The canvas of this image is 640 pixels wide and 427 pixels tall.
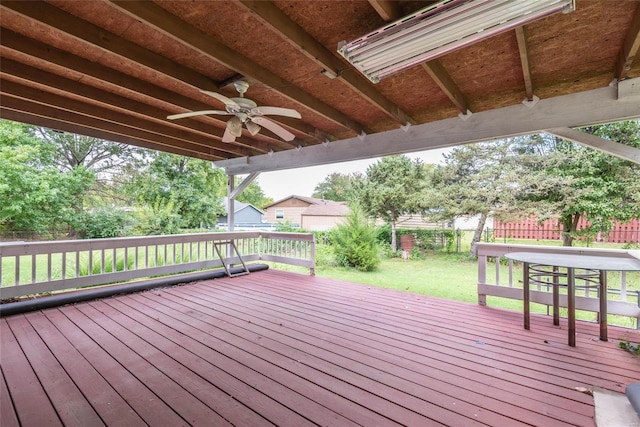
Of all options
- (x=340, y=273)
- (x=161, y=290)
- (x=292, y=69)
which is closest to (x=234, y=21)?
(x=292, y=69)

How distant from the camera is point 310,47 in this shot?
2.15 meters

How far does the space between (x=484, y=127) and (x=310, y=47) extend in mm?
2272

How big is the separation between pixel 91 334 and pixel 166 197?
29.3 feet

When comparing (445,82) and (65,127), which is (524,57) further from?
(65,127)

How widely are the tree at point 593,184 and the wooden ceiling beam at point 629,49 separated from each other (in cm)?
528

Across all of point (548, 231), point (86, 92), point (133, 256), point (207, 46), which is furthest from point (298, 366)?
point (548, 231)

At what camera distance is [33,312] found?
11.2ft

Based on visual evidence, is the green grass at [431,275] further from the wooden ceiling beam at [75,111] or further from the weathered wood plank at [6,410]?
the weathered wood plank at [6,410]

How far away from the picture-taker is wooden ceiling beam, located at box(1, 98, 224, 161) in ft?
11.0

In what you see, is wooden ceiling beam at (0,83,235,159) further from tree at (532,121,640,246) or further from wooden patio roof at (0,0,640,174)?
tree at (532,121,640,246)

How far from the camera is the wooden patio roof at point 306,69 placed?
6.24ft

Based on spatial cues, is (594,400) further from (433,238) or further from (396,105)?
(433,238)

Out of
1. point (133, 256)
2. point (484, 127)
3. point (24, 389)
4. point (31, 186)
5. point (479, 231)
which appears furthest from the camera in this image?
point (31, 186)

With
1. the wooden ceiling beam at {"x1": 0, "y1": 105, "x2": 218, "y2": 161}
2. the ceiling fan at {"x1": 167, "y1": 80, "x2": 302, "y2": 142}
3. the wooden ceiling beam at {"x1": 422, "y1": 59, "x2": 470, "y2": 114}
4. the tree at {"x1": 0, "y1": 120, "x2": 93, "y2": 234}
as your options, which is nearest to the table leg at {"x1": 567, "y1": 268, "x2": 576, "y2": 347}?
the wooden ceiling beam at {"x1": 422, "y1": 59, "x2": 470, "y2": 114}
